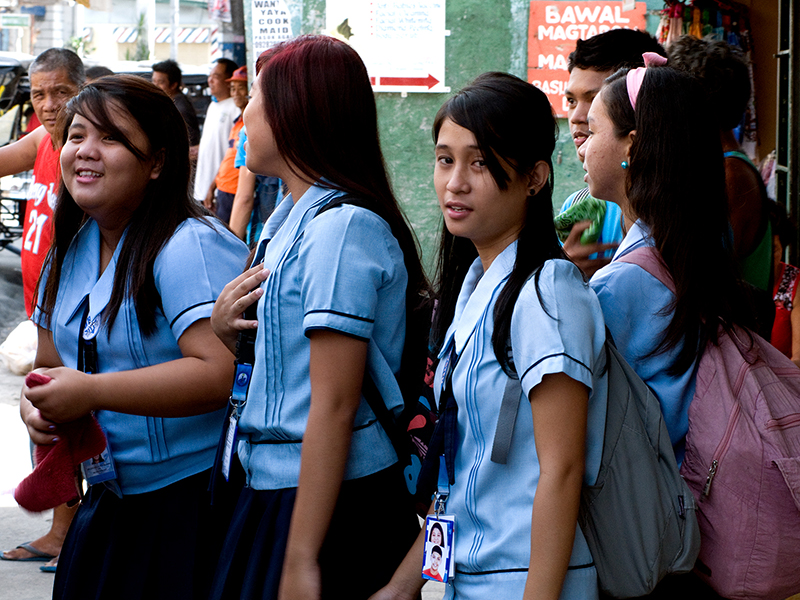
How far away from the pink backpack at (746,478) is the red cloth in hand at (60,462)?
1.30 m

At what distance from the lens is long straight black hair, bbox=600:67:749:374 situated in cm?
171

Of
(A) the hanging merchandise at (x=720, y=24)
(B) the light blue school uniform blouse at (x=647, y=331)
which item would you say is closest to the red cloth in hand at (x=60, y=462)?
(B) the light blue school uniform blouse at (x=647, y=331)

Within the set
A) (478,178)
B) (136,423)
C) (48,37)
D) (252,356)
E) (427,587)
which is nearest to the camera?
(478,178)

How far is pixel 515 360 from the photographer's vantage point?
1495 mm

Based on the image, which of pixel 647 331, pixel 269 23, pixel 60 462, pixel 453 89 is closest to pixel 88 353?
pixel 60 462

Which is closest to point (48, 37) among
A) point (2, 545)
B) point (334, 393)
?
point (2, 545)

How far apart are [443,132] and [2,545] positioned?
10.9 ft

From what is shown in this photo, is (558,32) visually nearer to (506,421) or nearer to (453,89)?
(453,89)

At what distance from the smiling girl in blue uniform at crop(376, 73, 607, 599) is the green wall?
5924 mm

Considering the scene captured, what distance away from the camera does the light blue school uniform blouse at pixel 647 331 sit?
1.71m

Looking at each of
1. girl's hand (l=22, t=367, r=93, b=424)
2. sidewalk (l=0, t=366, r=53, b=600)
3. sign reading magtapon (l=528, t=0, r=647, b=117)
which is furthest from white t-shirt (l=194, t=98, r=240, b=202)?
girl's hand (l=22, t=367, r=93, b=424)

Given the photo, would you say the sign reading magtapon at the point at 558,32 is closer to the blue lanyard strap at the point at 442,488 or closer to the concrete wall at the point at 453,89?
the concrete wall at the point at 453,89

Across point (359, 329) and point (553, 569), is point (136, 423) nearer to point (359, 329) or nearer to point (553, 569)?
point (359, 329)

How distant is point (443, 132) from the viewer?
5.53 feet
